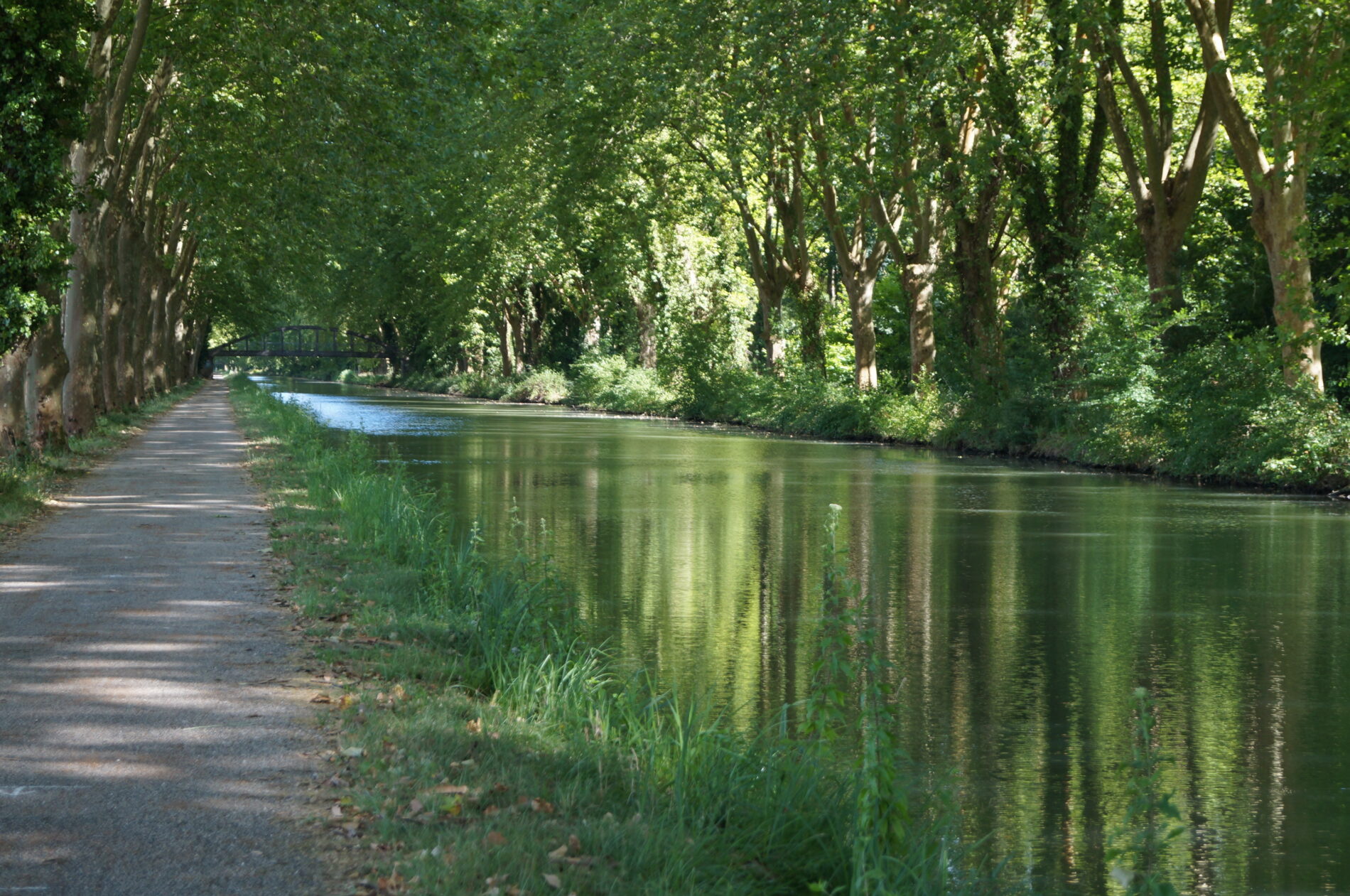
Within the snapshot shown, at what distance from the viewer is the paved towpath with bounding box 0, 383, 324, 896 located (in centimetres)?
511

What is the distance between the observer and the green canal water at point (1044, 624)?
7.27 meters

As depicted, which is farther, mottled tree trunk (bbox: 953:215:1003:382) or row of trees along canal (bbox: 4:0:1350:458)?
mottled tree trunk (bbox: 953:215:1003:382)

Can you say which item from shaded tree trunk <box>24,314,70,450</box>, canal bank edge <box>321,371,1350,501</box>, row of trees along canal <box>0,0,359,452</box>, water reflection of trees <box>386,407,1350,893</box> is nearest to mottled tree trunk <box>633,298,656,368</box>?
canal bank edge <box>321,371,1350,501</box>

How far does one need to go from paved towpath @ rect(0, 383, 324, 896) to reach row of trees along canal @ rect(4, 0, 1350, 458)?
15.3 ft

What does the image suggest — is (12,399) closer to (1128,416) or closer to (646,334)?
(1128,416)

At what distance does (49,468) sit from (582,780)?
1625 cm

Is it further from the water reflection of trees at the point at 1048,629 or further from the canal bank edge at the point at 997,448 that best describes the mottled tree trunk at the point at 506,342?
the water reflection of trees at the point at 1048,629

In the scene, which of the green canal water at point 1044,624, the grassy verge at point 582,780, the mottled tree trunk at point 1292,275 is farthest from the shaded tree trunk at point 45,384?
the mottled tree trunk at point 1292,275

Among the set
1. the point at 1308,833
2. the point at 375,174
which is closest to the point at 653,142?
the point at 375,174

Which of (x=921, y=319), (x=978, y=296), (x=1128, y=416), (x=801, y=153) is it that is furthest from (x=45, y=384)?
(x=921, y=319)

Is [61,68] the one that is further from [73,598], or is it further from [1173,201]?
[1173,201]

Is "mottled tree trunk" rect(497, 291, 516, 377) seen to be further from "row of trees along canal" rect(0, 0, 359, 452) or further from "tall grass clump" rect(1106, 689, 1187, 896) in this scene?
"tall grass clump" rect(1106, 689, 1187, 896)

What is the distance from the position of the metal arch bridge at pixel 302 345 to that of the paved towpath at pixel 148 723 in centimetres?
13901

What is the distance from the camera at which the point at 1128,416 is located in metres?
28.4
